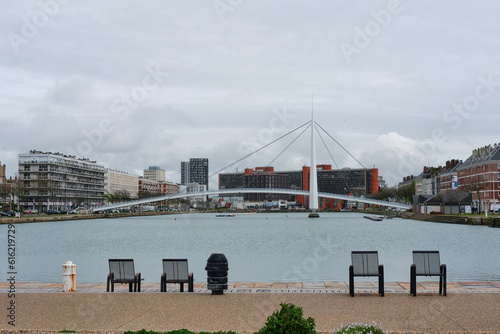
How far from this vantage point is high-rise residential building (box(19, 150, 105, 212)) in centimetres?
10694

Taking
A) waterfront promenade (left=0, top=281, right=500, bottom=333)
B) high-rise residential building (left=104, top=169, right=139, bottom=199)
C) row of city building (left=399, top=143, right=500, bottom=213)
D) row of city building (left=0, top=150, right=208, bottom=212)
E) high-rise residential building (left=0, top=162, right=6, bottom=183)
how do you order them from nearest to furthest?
waterfront promenade (left=0, top=281, right=500, bottom=333) < row of city building (left=399, top=143, right=500, bottom=213) < row of city building (left=0, top=150, right=208, bottom=212) < high-rise residential building (left=0, top=162, right=6, bottom=183) < high-rise residential building (left=104, top=169, right=139, bottom=199)

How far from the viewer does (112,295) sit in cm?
1109

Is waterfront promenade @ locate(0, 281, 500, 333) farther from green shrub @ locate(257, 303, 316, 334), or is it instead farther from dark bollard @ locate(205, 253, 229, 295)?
green shrub @ locate(257, 303, 316, 334)

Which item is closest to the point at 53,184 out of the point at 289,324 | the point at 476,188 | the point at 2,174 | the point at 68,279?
the point at 2,174

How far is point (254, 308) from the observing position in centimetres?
948

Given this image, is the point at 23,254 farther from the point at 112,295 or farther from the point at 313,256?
the point at 112,295

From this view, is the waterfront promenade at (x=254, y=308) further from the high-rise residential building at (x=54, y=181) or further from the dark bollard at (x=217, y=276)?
the high-rise residential building at (x=54, y=181)

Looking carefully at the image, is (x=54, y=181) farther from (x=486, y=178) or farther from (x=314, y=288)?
(x=314, y=288)

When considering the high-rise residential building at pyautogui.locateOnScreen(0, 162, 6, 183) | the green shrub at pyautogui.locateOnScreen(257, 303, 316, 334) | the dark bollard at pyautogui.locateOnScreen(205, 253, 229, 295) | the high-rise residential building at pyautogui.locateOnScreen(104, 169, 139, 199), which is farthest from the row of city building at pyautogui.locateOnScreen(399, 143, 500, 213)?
the high-rise residential building at pyautogui.locateOnScreen(104, 169, 139, 199)

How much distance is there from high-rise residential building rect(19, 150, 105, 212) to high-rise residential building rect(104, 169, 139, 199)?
22792mm

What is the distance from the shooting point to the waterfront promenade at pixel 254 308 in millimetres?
8047

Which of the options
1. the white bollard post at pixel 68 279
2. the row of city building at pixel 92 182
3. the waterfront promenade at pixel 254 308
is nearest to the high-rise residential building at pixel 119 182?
the row of city building at pixel 92 182

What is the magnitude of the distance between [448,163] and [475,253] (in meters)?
98.6

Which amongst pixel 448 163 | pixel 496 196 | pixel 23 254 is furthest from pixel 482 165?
pixel 23 254
